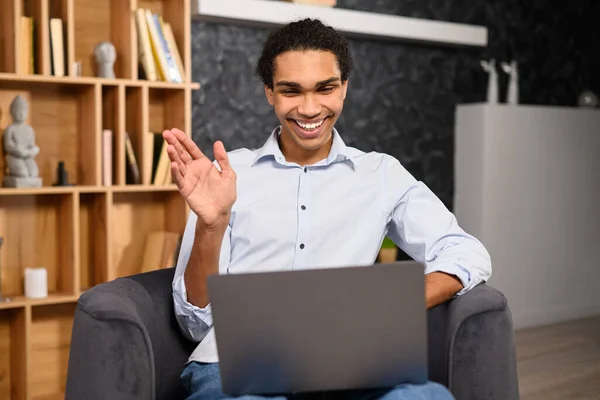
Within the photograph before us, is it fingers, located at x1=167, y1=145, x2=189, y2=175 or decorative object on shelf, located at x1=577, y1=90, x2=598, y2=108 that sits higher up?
decorative object on shelf, located at x1=577, y1=90, x2=598, y2=108

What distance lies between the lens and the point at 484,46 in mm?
4664

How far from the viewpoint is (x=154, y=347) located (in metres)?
1.80

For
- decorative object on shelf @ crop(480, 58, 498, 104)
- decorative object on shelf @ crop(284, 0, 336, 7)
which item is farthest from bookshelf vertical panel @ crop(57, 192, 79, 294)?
decorative object on shelf @ crop(480, 58, 498, 104)

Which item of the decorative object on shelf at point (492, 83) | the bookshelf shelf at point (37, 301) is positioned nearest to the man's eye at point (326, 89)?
the bookshelf shelf at point (37, 301)

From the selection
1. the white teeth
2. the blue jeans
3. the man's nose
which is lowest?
the blue jeans

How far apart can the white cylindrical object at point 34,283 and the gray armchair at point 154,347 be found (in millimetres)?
1309

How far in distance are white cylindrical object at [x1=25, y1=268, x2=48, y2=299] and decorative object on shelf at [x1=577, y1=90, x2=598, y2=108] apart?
3.66 meters

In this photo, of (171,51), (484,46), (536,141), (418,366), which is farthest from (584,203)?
(418,366)

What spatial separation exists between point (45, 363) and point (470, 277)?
2108 mm

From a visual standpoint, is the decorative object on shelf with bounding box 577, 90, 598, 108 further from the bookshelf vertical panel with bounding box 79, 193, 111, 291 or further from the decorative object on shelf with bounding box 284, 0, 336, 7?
the bookshelf vertical panel with bounding box 79, 193, 111, 291

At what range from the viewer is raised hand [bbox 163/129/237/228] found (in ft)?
5.19

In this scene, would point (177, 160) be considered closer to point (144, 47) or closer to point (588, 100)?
point (144, 47)

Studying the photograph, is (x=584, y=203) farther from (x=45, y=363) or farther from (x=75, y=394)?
(x=75, y=394)

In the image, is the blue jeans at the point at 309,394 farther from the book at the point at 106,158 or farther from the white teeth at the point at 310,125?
the book at the point at 106,158
